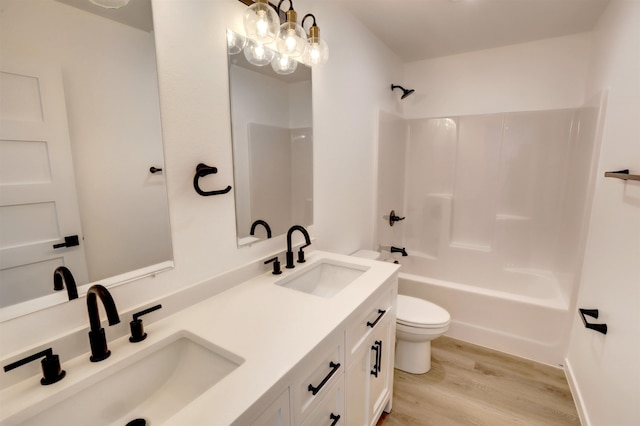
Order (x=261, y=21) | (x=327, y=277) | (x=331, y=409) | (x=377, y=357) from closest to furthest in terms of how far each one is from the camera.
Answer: (x=331, y=409) → (x=261, y=21) → (x=377, y=357) → (x=327, y=277)

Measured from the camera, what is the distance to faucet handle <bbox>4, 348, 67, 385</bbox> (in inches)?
26.9

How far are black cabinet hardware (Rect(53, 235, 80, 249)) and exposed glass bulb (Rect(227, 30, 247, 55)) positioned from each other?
0.88 meters

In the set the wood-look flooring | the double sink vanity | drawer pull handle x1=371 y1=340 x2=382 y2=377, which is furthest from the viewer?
the wood-look flooring

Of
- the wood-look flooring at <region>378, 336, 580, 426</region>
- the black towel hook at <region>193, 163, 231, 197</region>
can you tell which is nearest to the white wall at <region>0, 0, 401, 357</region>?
the black towel hook at <region>193, 163, 231, 197</region>

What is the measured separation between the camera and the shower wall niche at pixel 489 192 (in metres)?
2.47

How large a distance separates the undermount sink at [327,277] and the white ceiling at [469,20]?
1638 millimetres

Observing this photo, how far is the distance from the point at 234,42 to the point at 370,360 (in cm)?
153

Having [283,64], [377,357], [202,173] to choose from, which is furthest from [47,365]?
[283,64]

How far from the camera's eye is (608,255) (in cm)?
145

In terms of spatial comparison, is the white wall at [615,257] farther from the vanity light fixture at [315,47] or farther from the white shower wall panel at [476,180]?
the vanity light fixture at [315,47]

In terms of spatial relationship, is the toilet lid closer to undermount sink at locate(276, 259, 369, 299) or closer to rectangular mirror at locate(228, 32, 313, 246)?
undermount sink at locate(276, 259, 369, 299)

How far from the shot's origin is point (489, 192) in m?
2.79

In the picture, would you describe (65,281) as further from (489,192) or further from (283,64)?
(489,192)

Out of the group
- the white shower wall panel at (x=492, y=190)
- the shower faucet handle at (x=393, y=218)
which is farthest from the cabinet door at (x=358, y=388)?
the shower faucet handle at (x=393, y=218)
